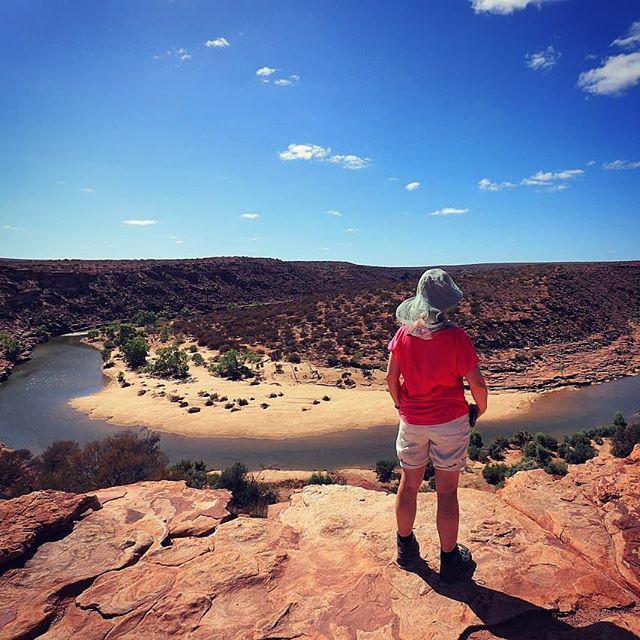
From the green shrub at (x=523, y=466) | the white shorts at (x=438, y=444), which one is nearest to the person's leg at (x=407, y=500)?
the white shorts at (x=438, y=444)

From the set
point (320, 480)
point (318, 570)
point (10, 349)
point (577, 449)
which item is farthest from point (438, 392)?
point (10, 349)

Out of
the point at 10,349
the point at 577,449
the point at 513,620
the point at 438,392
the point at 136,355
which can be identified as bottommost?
the point at 577,449

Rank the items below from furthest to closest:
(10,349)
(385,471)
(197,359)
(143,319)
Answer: (143,319), (10,349), (197,359), (385,471)

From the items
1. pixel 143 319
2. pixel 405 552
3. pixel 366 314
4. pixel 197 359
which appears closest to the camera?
pixel 405 552

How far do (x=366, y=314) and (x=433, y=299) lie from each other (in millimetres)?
32975

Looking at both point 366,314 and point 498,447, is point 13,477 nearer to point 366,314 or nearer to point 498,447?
point 498,447

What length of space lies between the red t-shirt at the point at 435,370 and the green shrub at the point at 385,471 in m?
10.5

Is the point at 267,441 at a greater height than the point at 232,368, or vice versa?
the point at 232,368

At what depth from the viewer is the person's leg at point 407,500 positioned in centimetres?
369

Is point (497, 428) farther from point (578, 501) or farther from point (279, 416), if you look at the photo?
point (578, 501)

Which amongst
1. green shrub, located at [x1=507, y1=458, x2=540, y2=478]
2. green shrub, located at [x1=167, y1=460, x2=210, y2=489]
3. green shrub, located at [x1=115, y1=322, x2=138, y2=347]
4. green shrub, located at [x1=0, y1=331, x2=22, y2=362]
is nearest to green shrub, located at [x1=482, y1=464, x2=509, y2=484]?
green shrub, located at [x1=507, y1=458, x2=540, y2=478]

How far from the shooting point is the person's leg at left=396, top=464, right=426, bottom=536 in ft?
12.1

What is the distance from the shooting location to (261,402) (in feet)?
70.5

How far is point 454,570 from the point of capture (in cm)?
364
